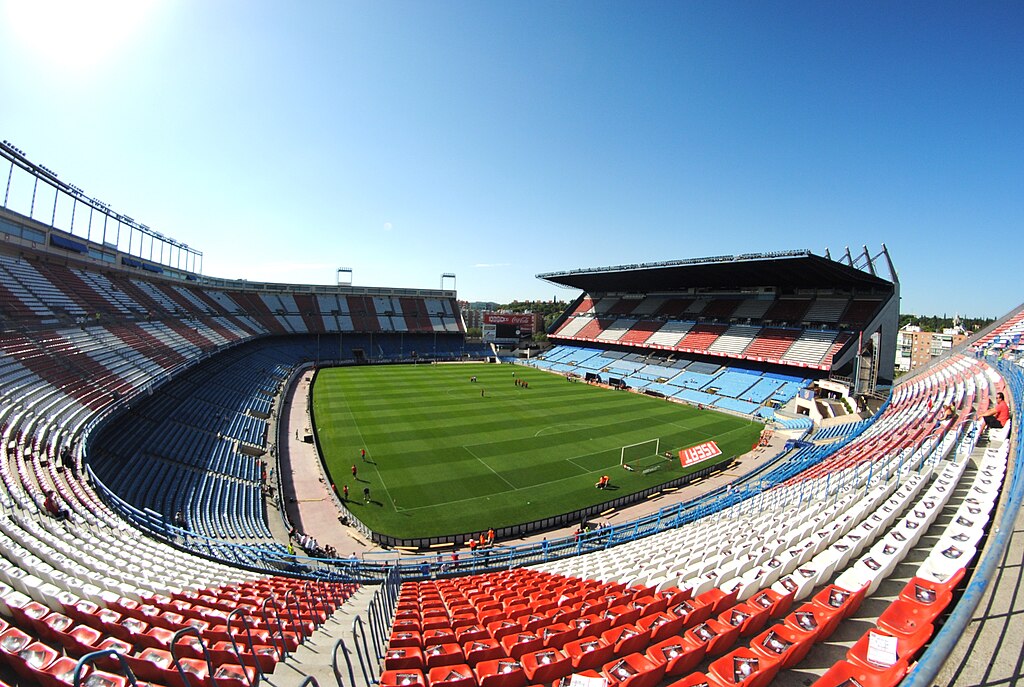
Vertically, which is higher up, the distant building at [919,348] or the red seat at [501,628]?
the distant building at [919,348]

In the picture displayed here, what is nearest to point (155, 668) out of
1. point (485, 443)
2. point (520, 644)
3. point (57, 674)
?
point (57, 674)

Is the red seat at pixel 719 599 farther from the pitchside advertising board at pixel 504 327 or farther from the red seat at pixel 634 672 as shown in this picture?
the pitchside advertising board at pixel 504 327

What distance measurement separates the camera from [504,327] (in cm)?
7994

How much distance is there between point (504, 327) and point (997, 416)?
6595 cm

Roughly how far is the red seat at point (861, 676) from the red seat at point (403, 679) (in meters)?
4.53

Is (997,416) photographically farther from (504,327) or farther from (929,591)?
(504,327)

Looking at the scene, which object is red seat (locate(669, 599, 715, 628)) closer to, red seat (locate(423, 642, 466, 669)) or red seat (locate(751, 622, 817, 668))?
red seat (locate(751, 622, 817, 668))

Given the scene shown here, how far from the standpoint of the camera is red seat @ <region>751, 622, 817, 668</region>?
5633 mm

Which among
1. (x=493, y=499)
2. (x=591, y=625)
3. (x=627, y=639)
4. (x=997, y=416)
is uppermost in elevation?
(x=997, y=416)

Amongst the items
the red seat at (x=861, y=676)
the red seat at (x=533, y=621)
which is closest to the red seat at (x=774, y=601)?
the red seat at (x=861, y=676)

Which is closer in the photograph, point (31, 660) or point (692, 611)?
point (31, 660)

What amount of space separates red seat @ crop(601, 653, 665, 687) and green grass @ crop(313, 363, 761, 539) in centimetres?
1409

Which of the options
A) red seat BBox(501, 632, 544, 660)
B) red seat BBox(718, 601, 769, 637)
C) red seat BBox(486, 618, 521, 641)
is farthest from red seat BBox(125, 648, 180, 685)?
red seat BBox(718, 601, 769, 637)

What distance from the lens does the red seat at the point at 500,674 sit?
19.6ft
